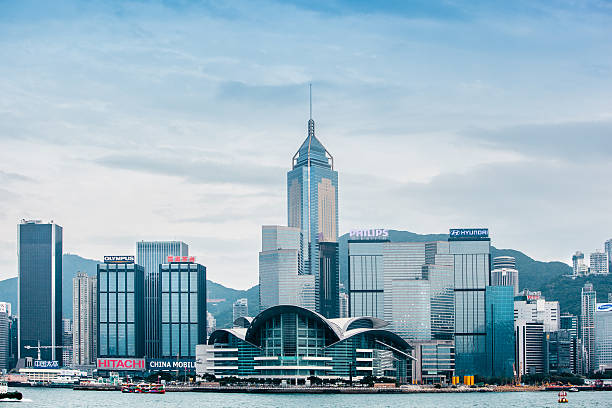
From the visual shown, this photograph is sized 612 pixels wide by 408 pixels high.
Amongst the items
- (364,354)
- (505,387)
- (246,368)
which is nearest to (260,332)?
(246,368)

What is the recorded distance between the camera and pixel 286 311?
19200cm

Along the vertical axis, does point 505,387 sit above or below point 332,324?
below

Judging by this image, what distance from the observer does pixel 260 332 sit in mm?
197250

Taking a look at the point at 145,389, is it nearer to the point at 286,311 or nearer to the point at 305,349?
the point at 286,311

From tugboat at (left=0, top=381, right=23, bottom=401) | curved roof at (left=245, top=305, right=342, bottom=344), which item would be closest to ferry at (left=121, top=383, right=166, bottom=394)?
curved roof at (left=245, top=305, right=342, bottom=344)

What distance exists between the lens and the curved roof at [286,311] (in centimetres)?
19088

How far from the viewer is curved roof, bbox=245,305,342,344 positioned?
190875mm

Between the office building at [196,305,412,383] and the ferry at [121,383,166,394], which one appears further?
the office building at [196,305,412,383]

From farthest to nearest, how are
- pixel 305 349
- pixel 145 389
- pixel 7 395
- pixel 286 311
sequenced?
1. pixel 305 349
2. pixel 286 311
3. pixel 145 389
4. pixel 7 395

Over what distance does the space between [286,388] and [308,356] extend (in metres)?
17.8

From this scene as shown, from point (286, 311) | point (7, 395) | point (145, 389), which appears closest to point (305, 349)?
point (286, 311)

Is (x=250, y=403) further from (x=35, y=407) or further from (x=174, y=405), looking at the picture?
(x=35, y=407)

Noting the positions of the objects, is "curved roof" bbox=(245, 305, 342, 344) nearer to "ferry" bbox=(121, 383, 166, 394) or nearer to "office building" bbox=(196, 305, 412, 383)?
"office building" bbox=(196, 305, 412, 383)

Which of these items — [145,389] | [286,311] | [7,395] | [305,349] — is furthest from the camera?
[305,349]
